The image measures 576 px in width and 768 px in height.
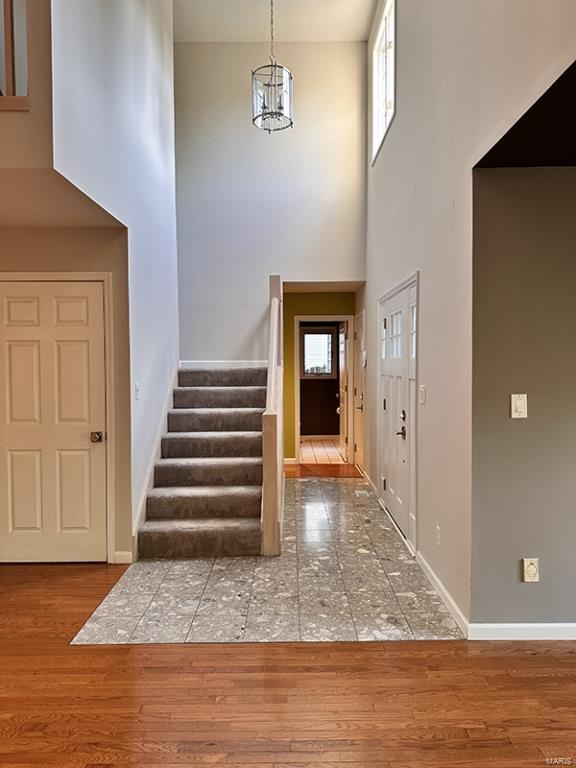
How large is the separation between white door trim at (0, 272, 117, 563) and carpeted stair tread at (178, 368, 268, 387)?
162cm

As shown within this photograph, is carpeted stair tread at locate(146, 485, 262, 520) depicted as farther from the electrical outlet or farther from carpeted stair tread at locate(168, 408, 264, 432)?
the electrical outlet

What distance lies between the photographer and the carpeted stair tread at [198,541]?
3641 mm

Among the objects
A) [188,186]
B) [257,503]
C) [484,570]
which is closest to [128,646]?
[257,503]

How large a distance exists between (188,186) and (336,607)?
4916 millimetres

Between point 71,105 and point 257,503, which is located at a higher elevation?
point 71,105

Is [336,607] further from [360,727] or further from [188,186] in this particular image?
[188,186]

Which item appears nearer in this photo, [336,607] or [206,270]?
[336,607]

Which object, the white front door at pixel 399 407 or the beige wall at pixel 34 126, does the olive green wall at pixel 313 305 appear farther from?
the beige wall at pixel 34 126

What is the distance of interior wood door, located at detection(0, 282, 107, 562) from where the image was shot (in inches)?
140

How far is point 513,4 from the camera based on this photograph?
197 centimetres

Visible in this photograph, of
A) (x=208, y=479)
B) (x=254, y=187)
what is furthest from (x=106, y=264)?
(x=254, y=187)

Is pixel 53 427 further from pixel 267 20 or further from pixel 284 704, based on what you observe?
pixel 267 20

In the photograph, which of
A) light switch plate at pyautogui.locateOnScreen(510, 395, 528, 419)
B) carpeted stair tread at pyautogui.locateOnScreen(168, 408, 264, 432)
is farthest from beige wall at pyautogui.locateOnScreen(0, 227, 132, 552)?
light switch plate at pyautogui.locateOnScreen(510, 395, 528, 419)

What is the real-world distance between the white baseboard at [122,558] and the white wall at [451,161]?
2068 mm
